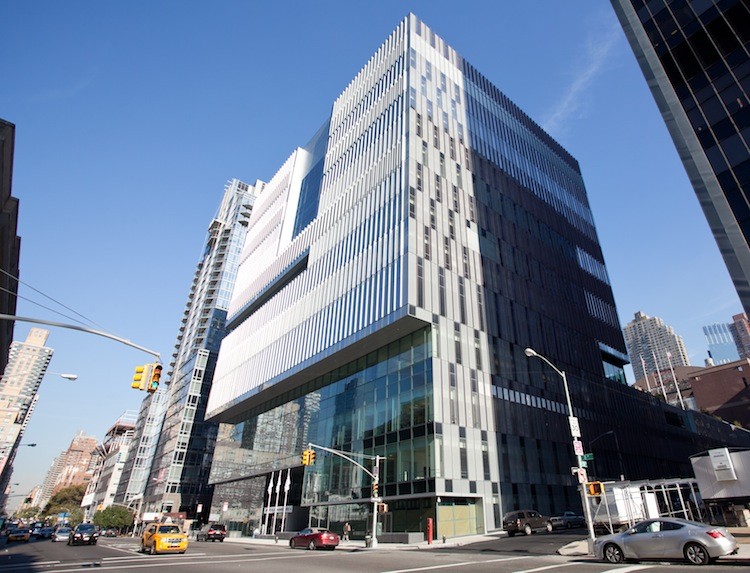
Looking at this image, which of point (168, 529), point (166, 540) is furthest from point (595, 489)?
point (168, 529)

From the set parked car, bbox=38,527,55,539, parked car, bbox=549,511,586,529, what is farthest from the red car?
parked car, bbox=38,527,55,539

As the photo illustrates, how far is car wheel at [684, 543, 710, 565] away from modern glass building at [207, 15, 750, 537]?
856 inches

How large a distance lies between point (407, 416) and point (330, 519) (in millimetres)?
15520

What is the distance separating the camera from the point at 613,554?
52.1ft

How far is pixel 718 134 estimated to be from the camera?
31.1 m

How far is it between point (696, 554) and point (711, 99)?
31985 millimetres

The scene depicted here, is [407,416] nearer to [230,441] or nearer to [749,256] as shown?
[749,256]

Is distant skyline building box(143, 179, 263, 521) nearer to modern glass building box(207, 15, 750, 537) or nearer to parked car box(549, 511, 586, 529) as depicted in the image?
modern glass building box(207, 15, 750, 537)

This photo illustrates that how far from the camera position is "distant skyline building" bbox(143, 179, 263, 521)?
307 ft

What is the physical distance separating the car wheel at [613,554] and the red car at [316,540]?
1983cm

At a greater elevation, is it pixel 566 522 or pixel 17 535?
pixel 566 522

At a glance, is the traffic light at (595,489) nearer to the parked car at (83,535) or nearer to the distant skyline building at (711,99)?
the distant skyline building at (711,99)

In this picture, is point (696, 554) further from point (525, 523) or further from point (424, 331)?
point (424, 331)

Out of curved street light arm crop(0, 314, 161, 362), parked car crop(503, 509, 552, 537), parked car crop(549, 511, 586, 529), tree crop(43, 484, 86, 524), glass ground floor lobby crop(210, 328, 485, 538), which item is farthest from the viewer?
tree crop(43, 484, 86, 524)
